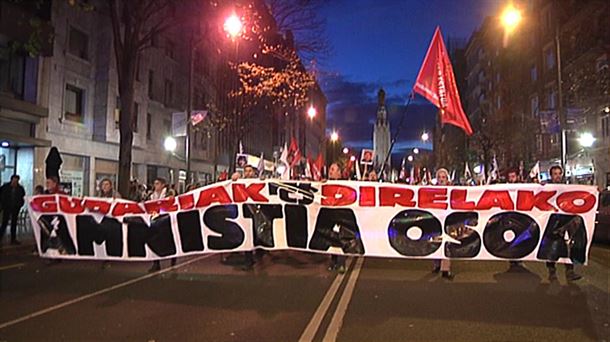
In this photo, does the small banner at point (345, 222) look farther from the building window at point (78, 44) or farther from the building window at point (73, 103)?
the building window at point (78, 44)

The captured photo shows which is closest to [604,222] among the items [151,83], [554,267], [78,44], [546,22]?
[554,267]

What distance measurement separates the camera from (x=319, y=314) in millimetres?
6902

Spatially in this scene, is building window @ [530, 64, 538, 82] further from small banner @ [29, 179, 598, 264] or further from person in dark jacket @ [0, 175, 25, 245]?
person in dark jacket @ [0, 175, 25, 245]

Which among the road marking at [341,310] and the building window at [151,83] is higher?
the building window at [151,83]

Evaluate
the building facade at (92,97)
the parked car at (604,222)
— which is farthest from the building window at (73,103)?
the parked car at (604,222)

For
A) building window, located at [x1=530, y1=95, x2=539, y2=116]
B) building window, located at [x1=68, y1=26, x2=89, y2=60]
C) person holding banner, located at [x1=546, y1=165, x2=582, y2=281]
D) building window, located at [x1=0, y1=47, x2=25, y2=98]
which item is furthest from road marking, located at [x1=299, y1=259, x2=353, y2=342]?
building window, located at [x1=530, y1=95, x2=539, y2=116]

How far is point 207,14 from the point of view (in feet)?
79.7

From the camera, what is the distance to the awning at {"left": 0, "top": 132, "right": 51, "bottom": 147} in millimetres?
18766

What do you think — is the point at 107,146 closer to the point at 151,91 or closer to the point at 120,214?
the point at 151,91

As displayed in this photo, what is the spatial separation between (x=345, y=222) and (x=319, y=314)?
273 cm

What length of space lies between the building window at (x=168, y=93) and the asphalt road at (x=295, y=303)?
2509 cm

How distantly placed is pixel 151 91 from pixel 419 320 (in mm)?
28939

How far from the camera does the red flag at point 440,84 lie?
459 inches

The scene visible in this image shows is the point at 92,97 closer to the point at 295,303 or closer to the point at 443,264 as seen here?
the point at 443,264
